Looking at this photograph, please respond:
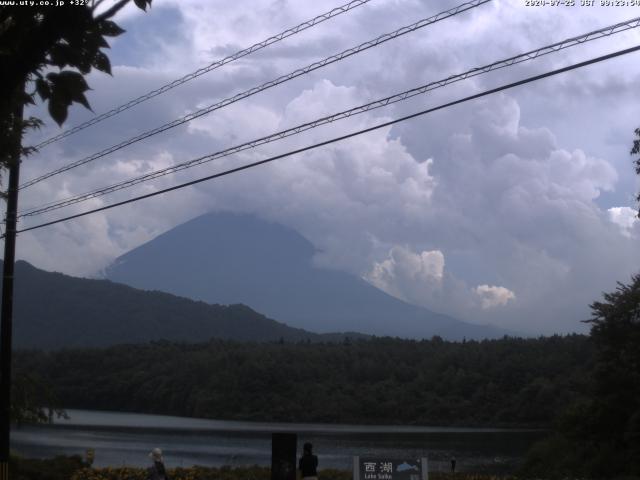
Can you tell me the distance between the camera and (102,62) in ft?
16.3

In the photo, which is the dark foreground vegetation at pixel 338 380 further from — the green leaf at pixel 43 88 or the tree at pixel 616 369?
the green leaf at pixel 43 88

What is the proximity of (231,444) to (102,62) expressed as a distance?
52533 mm

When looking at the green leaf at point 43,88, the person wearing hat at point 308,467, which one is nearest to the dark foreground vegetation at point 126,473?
the person wearing hat at point 308,467

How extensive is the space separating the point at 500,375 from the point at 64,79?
293 ft

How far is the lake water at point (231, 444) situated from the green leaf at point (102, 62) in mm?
29793

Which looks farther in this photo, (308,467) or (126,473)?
(126,473)

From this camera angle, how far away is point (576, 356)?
89125 millimetres

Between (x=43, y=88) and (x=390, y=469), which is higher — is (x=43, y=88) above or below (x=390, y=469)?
above

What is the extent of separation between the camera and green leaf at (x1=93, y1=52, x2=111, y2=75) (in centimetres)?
494

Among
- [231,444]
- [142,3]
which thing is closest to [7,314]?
[142,3]

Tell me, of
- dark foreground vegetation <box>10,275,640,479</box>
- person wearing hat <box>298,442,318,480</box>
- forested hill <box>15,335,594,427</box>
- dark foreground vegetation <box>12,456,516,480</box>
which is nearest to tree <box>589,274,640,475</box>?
dark foreground vegetation <box>12,456,516,480</box>

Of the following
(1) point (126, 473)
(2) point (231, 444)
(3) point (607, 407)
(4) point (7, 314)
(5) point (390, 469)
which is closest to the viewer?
(5) point (390, 469)

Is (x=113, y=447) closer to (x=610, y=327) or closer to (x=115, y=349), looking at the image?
(x=610, y=327)

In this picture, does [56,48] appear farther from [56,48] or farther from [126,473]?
[126,473]
